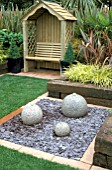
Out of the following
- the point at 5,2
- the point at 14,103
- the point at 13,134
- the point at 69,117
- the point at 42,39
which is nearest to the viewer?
the point at 13,134

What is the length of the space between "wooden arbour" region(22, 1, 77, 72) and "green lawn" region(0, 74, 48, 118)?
0.96 meters

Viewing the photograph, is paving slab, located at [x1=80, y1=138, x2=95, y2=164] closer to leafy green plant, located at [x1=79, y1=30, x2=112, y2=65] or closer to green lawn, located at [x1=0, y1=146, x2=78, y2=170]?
green lawn, located at [x1=0, y1=146, x2=78, y2=170]

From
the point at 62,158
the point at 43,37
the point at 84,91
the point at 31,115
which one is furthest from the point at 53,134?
the point at 43,37

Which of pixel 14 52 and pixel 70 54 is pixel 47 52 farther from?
pixel 70 54

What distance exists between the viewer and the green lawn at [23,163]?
2396 millimetres

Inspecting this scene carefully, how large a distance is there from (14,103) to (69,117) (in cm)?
112

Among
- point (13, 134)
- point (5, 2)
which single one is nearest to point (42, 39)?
point (13, 134)

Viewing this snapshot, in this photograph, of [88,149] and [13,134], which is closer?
[88,149]

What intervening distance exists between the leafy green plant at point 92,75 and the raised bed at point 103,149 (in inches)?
76.5

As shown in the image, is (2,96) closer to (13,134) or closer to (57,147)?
(13,134)

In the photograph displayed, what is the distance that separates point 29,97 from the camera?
458 centimetres

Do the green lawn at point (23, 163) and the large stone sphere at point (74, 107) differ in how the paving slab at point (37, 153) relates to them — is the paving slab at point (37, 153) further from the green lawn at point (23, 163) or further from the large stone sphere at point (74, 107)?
Answer: the large stone sphere at point (74, 107)

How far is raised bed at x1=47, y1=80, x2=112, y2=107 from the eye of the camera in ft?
13.6

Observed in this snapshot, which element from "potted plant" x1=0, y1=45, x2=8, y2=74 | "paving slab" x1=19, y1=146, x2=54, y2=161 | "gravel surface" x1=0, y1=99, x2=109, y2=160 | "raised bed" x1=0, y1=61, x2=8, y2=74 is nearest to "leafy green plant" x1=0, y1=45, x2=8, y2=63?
"potted plant" x1=0, y1=45, x2=8, y2=74
